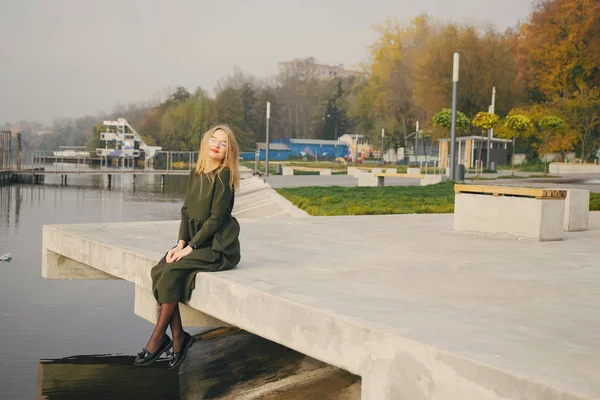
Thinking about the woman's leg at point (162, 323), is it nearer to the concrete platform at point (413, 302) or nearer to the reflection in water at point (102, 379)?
the concrete platform at point (413, 302)

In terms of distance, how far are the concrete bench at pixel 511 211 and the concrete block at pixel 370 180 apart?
1710 cm

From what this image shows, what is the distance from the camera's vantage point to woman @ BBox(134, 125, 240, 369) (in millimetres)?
5488

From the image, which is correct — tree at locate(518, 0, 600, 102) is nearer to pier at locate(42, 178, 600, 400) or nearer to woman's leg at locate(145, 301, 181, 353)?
pier at locate(42, 178, 600, 400)

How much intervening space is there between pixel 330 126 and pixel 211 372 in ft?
338

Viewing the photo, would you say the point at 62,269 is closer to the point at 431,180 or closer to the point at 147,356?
the point at 147,356

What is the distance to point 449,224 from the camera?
37.1 ft

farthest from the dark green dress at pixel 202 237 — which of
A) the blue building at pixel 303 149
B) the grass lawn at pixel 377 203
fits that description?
the blue building at pixel 303 149

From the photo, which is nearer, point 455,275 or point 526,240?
point 455,275

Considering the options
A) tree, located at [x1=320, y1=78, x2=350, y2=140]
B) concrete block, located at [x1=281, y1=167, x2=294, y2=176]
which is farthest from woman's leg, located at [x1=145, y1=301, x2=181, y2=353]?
tree, located at [x1=320, y1=78, x2=350, y2=140]

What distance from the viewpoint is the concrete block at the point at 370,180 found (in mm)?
27219

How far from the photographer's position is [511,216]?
31.0 feet

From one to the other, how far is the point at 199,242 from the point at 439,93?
52.2 metres

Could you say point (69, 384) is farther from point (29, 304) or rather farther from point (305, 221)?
point (305, 221)

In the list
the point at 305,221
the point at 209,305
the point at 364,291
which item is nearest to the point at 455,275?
the point at 364,291
